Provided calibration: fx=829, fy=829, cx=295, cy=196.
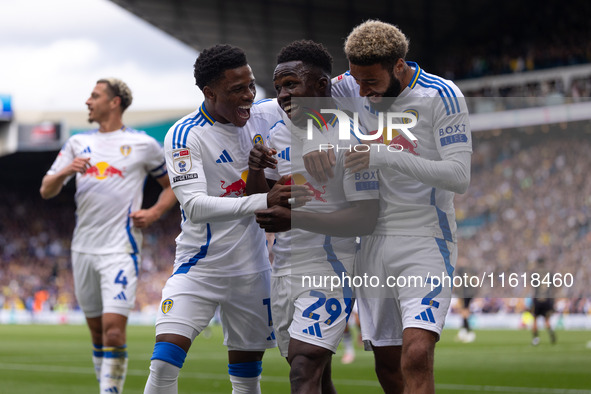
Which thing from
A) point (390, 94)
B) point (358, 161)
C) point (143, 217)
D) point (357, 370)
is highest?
point (390, 94)

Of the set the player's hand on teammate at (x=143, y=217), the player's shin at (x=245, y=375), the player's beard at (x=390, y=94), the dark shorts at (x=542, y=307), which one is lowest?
the dark shorts at (x=542, y=307)

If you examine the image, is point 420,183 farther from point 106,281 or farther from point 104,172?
point 104,172

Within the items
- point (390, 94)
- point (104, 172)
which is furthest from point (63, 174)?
point (390, 94)

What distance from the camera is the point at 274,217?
4137 millimetres

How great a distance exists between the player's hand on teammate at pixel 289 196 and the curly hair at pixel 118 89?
319 cm

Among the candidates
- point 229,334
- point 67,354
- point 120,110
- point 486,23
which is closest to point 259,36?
point 486,23

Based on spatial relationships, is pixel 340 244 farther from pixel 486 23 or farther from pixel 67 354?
pixel 486 23

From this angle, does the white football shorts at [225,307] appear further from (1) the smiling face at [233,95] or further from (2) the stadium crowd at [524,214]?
(2) the stadium crowd at [524,214]

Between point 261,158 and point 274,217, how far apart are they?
0.37 metres

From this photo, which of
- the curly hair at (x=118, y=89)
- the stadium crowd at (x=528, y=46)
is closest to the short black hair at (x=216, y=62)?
the curly hair at (x=118, y=89)

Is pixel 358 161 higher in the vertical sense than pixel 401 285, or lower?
higher

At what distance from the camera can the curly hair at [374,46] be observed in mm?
4203

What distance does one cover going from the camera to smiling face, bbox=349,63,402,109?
4.24m

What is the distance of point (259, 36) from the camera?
114 ft
